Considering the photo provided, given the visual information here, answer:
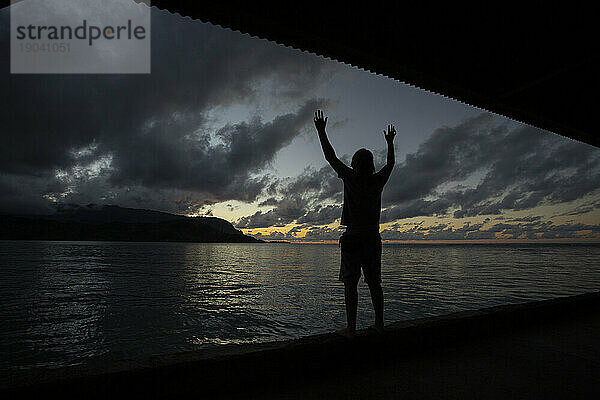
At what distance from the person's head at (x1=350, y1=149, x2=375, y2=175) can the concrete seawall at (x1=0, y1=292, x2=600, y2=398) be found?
1.61 metres

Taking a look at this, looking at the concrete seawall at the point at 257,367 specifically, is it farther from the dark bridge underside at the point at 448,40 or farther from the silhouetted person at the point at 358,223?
the dark bridge underside at the point at 448,40

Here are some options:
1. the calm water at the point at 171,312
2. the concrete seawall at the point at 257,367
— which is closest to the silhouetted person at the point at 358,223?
the concrete seawall at the point at 257,367

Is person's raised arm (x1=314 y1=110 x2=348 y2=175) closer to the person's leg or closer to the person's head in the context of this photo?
the person's head

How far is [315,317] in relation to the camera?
1299 cm

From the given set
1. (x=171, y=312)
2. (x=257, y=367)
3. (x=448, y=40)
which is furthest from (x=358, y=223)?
(x=171, y=312)

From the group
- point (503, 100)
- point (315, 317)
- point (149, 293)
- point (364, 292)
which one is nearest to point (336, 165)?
point (503, 100)

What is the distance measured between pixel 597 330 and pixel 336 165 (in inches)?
181

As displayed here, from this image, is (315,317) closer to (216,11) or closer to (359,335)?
(359,335)

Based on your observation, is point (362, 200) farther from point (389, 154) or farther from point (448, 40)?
point (448, 40)

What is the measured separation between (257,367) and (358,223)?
152 cm

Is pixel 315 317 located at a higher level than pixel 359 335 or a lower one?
lower

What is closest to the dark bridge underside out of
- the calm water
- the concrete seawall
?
the concrete seawall

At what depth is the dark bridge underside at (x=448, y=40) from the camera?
11.5 feet

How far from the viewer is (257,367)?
102 inches
